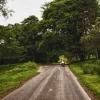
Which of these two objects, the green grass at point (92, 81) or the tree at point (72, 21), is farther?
the tree at point (72, 21)

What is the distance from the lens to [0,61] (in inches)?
3974

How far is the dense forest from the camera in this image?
286 ft

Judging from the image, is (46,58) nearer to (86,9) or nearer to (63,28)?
(63,28)

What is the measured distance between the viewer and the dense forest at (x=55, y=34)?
8731 centimetres

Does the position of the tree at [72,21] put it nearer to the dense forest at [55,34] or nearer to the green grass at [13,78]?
the dense forest at [55,34]

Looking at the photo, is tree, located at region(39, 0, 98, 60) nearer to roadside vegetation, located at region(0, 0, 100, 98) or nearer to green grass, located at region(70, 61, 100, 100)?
roadside vegetation, located at region(0, 0, 100, 98)

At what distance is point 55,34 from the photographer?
92000 millimetres

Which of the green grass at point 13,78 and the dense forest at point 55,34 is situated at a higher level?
the dense forest at point 55,34

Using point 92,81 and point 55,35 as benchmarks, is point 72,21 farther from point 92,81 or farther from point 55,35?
point 92,81

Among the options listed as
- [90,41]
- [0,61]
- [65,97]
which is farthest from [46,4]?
[65,97]

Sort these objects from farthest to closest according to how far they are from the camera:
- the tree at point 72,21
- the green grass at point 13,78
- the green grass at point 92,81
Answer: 1. the tree at point 72,21
2. the green grass at point 13,78
3. the green grass at point 92,81

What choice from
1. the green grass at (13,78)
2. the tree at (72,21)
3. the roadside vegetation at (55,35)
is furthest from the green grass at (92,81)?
the tree at (72,21)

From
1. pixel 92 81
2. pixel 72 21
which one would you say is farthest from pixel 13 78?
pixel 72 21

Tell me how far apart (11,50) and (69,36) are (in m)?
17.6
